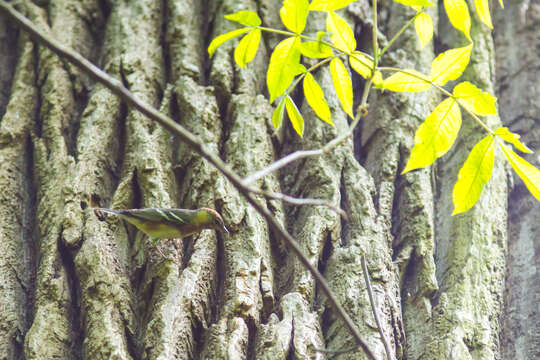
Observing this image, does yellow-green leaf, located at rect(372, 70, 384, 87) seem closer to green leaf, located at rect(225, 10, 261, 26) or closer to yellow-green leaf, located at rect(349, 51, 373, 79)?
yellow-green leaf, located at rect(349, 51, 373, 79)

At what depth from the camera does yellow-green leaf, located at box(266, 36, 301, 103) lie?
4.62 feet

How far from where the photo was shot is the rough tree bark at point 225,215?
1.89 m

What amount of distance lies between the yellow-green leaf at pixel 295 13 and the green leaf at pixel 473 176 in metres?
0.59

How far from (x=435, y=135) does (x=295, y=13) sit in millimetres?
514

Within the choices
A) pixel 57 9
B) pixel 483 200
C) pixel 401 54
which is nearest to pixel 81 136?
pixel 57 9

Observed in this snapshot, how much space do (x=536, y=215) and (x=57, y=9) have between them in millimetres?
2929

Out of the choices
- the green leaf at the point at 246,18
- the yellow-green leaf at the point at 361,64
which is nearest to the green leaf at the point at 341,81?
the yellow-green leaf at the point at 361,64

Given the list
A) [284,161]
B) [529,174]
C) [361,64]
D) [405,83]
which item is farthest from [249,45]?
[529,174]

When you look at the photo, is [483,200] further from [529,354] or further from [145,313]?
[145,313]

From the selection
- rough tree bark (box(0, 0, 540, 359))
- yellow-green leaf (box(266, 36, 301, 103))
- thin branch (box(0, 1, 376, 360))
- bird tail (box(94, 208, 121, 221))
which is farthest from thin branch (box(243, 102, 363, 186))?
bird tail (box(94, 208, 121, 221))

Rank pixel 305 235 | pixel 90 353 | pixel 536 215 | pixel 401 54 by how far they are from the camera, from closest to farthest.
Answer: pixel 90 353 → pixel 305 235 → pixel 536 215 → pixel 401 54

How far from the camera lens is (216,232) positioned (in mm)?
2127

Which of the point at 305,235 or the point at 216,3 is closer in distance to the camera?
the point at 305,235

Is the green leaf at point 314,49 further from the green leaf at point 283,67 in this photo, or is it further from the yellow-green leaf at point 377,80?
the yellow-green leaf at point 377,80
